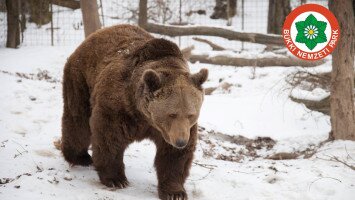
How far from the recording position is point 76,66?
502cm

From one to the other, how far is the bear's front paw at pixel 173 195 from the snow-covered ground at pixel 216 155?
0.13 m

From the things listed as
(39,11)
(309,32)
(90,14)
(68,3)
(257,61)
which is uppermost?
(90,14)

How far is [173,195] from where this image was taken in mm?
4324

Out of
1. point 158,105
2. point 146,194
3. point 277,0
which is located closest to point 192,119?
point 158,105

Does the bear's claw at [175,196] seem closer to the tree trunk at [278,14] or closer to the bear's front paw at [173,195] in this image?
the bear's front paw at [173,195]

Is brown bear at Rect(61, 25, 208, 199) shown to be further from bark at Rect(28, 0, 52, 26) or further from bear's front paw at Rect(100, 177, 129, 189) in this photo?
bark at Rect(28, 0, 52, 26)

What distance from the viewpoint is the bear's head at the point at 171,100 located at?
385cm

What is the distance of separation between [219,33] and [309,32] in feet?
15.9

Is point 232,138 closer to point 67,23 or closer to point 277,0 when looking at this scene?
point 277,0

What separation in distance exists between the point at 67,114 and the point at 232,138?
9.28ft

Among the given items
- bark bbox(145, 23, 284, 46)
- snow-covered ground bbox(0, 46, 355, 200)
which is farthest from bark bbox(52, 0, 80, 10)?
snow-covered ground bbox(0, 46, 355, 200)

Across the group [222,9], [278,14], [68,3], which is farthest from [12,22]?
[222,9]

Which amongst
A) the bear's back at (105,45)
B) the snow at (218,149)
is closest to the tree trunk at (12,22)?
the snow at (218,149)

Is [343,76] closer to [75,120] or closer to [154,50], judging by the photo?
[154,50]
